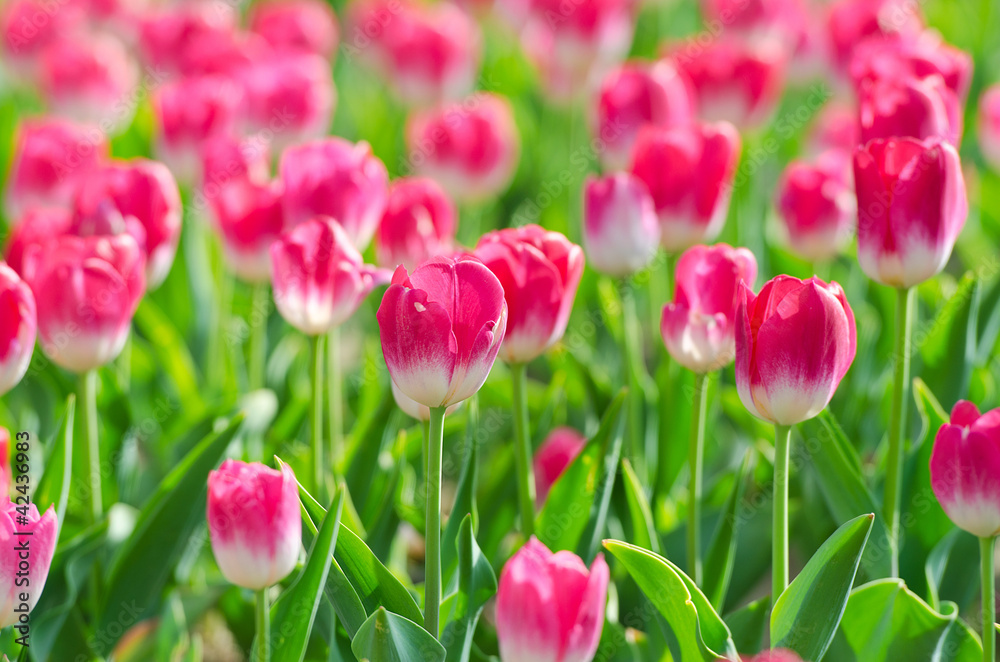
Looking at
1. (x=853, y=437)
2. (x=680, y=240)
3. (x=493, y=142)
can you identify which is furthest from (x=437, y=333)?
(x=493, y=142)

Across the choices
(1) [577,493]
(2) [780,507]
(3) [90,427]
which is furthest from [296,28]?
(2) [780,507]

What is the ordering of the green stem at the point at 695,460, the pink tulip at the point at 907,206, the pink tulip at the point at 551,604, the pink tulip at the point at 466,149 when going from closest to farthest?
the pink tulip at the point at 551,604, the pink tulip at the point at 907,206, the green stem at the point at 695,460, the pink tulip at the point at 466,149

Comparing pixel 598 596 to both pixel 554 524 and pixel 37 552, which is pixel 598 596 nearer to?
pixel 554 524

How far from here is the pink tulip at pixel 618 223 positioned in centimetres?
152

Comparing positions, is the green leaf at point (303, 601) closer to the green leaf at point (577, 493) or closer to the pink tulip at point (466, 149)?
the green leaf at point (577, 493)

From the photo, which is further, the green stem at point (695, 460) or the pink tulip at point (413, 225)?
the pink tulip at point (413, 225)

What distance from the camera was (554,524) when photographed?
1.37 metres

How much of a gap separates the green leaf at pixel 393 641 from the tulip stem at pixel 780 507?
37 centimetres

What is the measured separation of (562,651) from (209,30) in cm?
249

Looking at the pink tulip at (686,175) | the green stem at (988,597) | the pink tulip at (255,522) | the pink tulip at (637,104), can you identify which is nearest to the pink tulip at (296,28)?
the pink tulip at (637,104)

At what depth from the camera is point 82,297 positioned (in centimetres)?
134

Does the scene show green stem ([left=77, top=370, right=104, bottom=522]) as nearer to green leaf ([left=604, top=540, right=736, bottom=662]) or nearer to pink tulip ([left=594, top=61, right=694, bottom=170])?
green leaf ([left=604, top=540, right=736, bottom=662])

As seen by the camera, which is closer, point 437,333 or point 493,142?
Answer: point 437,333

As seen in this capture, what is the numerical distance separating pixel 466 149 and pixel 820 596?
1461mm
